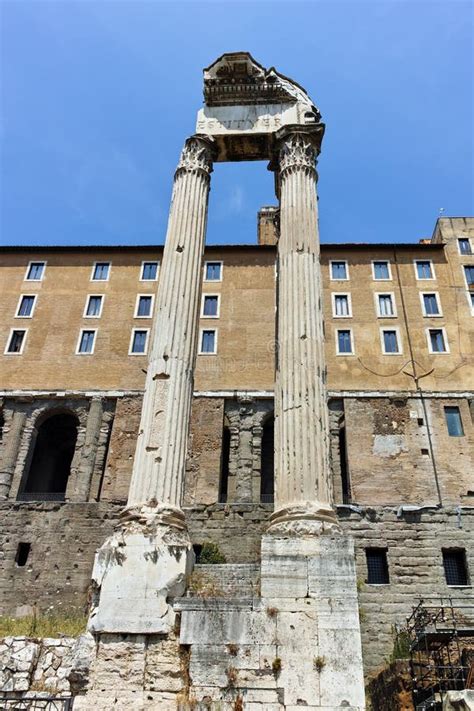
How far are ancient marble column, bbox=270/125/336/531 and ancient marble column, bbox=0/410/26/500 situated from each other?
65.0 ft

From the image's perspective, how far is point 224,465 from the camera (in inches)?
1121

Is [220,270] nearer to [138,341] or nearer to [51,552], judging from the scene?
[138,341]

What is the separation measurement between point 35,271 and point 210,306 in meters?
9.76

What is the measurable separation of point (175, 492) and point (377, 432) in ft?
62.8

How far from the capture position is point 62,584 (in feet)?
76.3

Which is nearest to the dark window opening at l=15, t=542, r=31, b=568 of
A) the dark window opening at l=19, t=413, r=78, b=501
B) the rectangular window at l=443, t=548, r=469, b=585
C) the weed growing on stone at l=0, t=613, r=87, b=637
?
the weed growing on stone at l=0, t=613, r=87, b=637

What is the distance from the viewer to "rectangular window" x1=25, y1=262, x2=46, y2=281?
32531 millimetres

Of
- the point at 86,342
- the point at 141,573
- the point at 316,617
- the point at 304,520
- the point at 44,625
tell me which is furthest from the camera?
the point at 86,342

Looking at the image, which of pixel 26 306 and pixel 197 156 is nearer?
pixel 197 156

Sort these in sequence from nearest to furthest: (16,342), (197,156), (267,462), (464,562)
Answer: (197,156)
(464,562)
(267,462)
(16,342)

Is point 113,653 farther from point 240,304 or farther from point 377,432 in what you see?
point 240,304

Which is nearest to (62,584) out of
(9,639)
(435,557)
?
(9,639)

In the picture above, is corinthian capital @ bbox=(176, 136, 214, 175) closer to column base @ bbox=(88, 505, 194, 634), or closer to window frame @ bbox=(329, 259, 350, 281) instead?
column base @ bbox=(88, 505, 194, 634)

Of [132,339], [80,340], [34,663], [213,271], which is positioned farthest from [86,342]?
[34,663]
